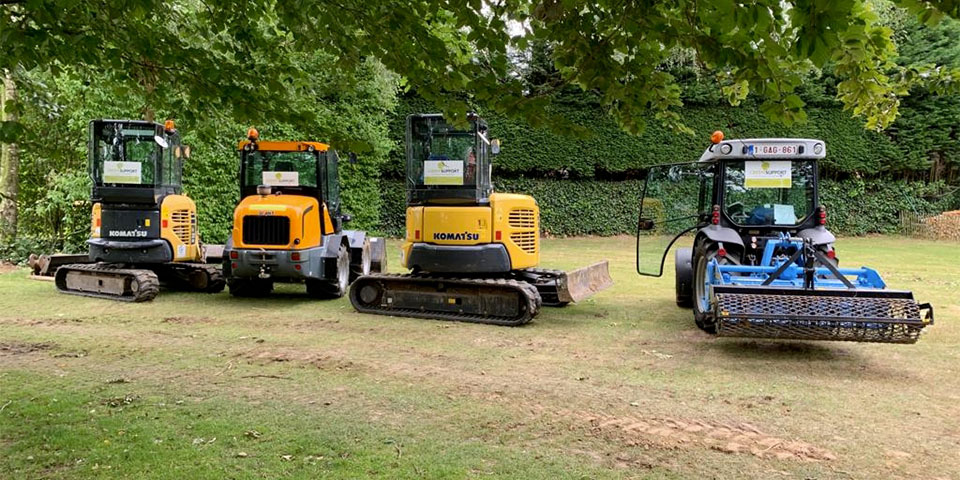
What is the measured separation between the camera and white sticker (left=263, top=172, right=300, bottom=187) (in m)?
10.0

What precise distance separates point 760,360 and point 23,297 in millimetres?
9962

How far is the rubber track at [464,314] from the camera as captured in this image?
7.92 meters

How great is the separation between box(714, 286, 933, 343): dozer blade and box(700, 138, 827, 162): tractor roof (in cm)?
221

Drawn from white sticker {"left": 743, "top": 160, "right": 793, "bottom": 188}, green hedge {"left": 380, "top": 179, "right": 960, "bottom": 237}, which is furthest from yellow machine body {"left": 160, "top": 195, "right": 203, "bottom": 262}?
green hedge {"left": 380, "top": 179, "right": 960, "bottom": 237}

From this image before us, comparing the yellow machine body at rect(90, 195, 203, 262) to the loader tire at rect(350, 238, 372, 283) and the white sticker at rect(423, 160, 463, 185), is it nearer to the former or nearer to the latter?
the loader tire at rect(350, 238, 372, 283)

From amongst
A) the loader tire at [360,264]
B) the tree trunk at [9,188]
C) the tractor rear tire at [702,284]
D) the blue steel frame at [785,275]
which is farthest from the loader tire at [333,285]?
the tree trunk at [9,188]

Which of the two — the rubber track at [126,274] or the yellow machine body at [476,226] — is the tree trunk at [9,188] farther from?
the yellow machine body at [476,226]

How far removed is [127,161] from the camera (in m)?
9.95

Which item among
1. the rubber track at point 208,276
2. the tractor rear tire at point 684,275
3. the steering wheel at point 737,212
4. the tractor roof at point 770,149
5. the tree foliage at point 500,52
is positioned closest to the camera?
the tree foliage at point 500,52

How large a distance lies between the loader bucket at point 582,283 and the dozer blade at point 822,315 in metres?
2.55

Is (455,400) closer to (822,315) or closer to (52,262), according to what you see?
(822,315)

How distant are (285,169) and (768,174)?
6.74 metres

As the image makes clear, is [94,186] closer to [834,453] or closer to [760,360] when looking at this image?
[760,360]

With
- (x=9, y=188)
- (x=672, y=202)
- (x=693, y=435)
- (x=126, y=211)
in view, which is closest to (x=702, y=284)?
(x=672, y=202)
